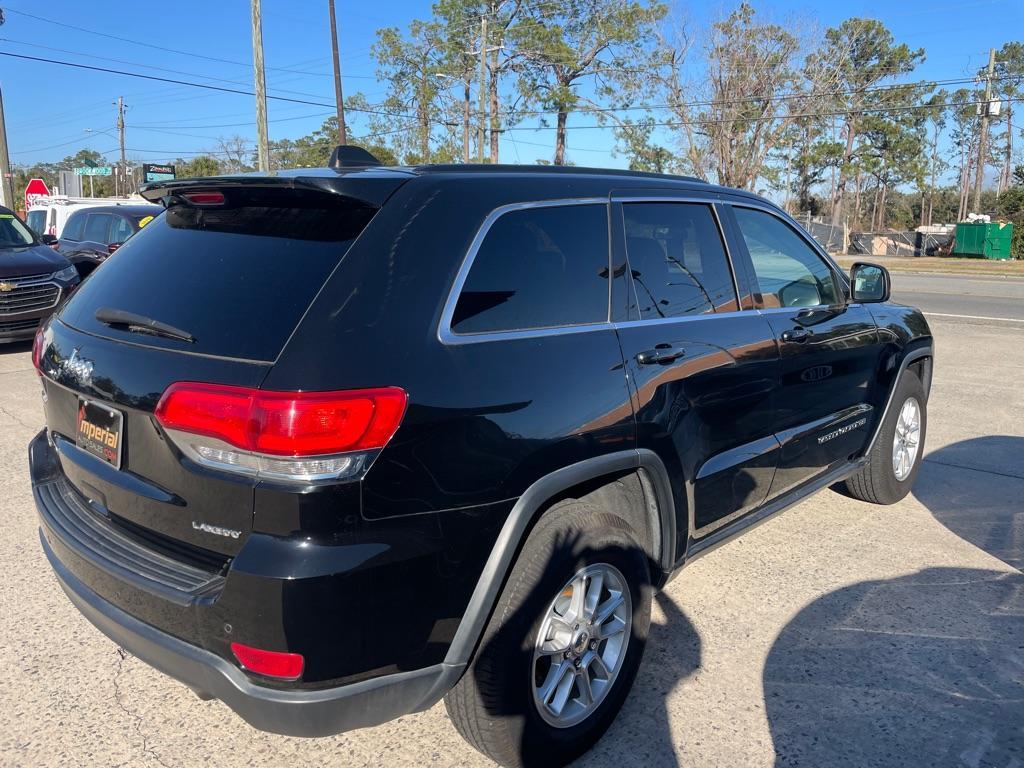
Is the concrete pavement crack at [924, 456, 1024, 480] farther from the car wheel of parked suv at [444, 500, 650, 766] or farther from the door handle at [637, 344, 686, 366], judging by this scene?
the car wheel of parked suv at [444, 500, 650, 766]

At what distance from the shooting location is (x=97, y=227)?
43.1ft

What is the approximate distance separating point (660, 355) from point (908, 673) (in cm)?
159

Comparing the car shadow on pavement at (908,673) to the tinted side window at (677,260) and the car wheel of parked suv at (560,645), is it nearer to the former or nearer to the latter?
the car wheel of parked suv at (560,645)

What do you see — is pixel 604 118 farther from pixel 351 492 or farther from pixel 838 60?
pixel 351 492

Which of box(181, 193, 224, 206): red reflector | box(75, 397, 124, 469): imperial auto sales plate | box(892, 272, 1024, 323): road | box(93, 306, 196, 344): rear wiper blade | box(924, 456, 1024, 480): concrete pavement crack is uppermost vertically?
box(181, 193, 224, 206): red reflector

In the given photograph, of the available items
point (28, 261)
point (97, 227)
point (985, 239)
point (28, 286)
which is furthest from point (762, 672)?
point (985, 239)

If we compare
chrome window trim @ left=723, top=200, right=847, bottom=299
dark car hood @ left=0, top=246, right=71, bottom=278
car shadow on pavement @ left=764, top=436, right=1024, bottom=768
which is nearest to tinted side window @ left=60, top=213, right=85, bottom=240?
dark car hood @ left=0, top=246, right=71, bottom=278

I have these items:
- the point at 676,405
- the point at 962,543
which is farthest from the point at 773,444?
the point at 962,543

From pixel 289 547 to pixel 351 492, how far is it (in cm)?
20

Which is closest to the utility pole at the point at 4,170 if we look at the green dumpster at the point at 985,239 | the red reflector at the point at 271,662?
the red reflector at the point at 271,662

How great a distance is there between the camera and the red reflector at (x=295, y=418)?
1956mm

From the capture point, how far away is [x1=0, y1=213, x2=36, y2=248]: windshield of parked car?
389 inches

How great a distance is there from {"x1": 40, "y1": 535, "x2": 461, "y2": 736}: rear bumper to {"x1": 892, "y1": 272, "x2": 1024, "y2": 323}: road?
47.4 ft

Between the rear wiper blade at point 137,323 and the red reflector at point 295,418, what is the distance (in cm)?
25
